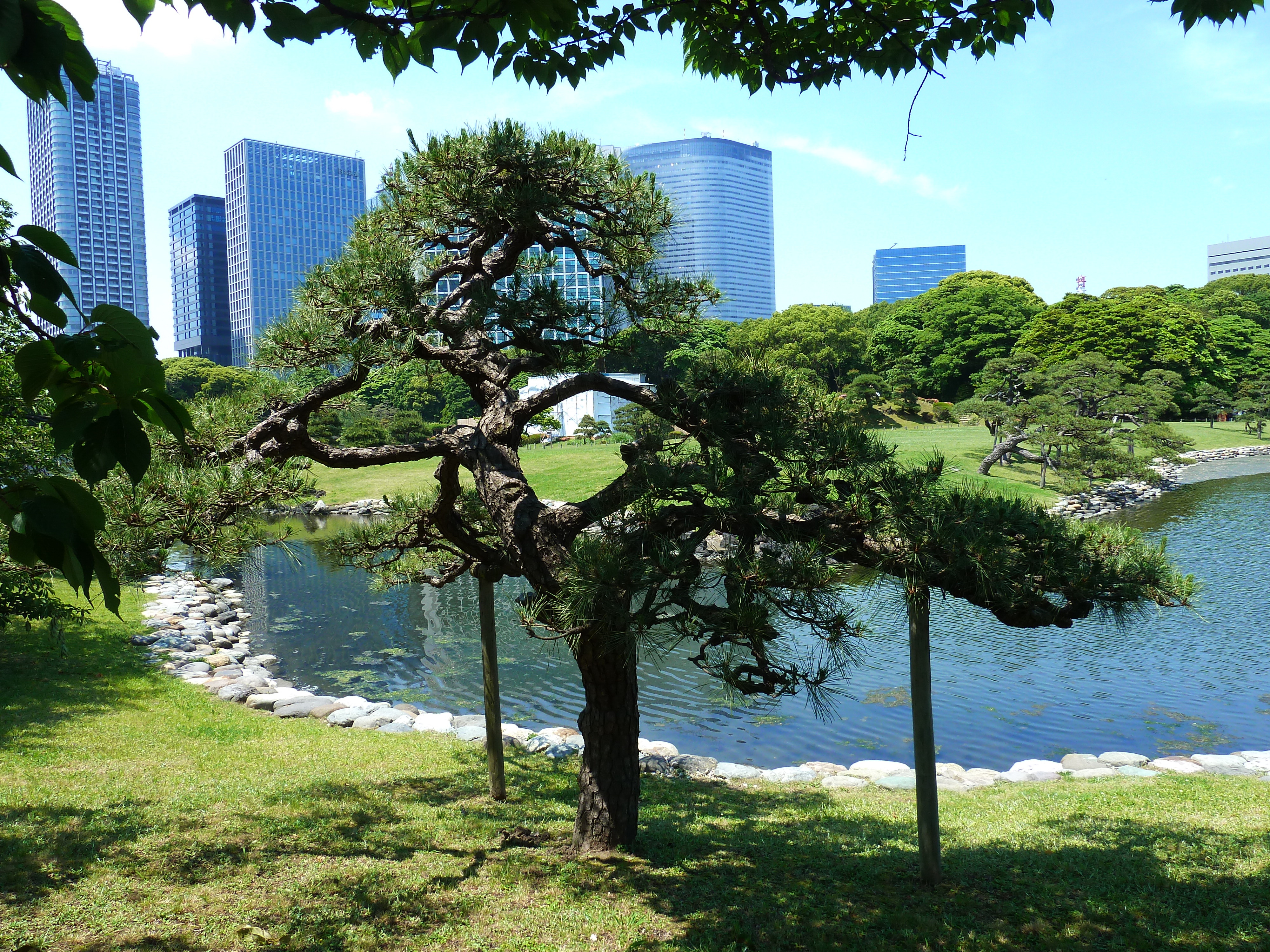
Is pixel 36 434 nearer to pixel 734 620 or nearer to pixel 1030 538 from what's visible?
pixel 734 620

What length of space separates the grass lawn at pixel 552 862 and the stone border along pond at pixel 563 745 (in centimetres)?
43

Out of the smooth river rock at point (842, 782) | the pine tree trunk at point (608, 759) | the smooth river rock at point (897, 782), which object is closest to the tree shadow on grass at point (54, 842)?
the pine tree trunk at point (608, 759)

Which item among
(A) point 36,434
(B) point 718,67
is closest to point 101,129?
(A) point 36,434

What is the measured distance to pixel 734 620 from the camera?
2.87 metres

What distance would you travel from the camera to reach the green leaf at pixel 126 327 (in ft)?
3.12

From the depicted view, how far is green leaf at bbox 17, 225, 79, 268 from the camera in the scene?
103cm

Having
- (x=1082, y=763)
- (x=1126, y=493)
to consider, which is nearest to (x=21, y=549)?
(x=1082, y=763)

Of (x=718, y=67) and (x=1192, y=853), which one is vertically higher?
(x=718, y=67)

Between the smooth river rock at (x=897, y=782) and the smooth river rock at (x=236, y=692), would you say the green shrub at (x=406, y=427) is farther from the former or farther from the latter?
the smooth river rock at (x=897, y=782)

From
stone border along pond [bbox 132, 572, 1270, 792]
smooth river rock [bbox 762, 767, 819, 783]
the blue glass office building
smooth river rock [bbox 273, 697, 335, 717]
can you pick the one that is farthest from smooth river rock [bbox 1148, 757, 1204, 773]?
the blue glass office building

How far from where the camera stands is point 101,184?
69.1 meters

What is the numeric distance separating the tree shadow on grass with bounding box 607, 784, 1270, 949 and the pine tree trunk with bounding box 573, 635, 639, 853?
0.16 meters

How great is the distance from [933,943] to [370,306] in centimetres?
371

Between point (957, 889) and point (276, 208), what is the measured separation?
99.2m
